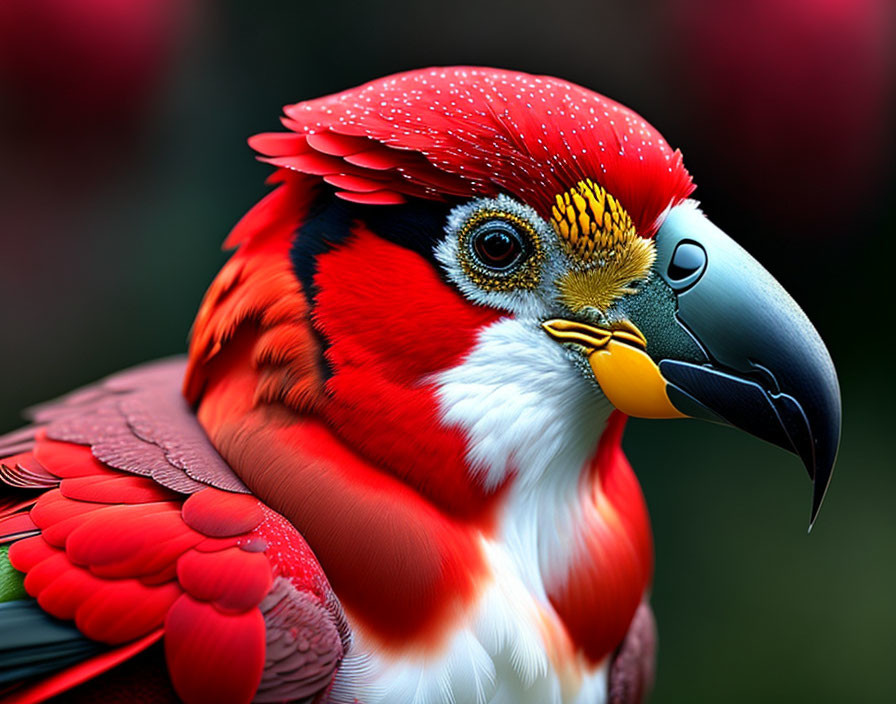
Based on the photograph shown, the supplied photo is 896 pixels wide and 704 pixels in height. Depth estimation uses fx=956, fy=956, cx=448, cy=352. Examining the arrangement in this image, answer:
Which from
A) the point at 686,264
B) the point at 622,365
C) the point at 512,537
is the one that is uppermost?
the point at 686,264

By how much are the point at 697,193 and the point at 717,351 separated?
1195mm

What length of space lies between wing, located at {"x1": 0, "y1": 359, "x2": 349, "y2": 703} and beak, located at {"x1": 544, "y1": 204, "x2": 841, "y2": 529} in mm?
336

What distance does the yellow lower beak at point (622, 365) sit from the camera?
2.93 feet

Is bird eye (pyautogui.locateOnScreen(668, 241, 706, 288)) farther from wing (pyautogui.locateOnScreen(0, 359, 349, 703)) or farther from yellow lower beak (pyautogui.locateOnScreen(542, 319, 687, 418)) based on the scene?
wing (pyautogui.locateOnScreen(0, 359, 349, 703))

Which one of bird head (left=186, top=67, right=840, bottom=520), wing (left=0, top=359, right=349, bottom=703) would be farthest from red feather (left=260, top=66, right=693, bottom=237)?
wing (left=0, top=359, right=349, bottom=703)

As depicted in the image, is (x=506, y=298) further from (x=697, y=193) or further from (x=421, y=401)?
(x=697, y=193)

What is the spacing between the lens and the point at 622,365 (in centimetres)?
90

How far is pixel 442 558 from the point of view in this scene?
88 centimetres

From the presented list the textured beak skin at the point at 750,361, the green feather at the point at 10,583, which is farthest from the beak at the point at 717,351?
the green feather at the point at 10,583

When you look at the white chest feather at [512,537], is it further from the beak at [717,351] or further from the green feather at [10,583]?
the green feather at [10,583]

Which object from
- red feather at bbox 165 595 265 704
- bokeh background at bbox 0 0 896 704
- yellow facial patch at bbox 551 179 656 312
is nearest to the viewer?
red feather at bbox 165 595 265 704

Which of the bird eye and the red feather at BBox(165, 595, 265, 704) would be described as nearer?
the red feather at BBox(165, 595, 265, 704)

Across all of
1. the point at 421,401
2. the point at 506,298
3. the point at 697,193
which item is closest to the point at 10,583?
the point at 421,401

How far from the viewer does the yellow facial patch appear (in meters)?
0.89
